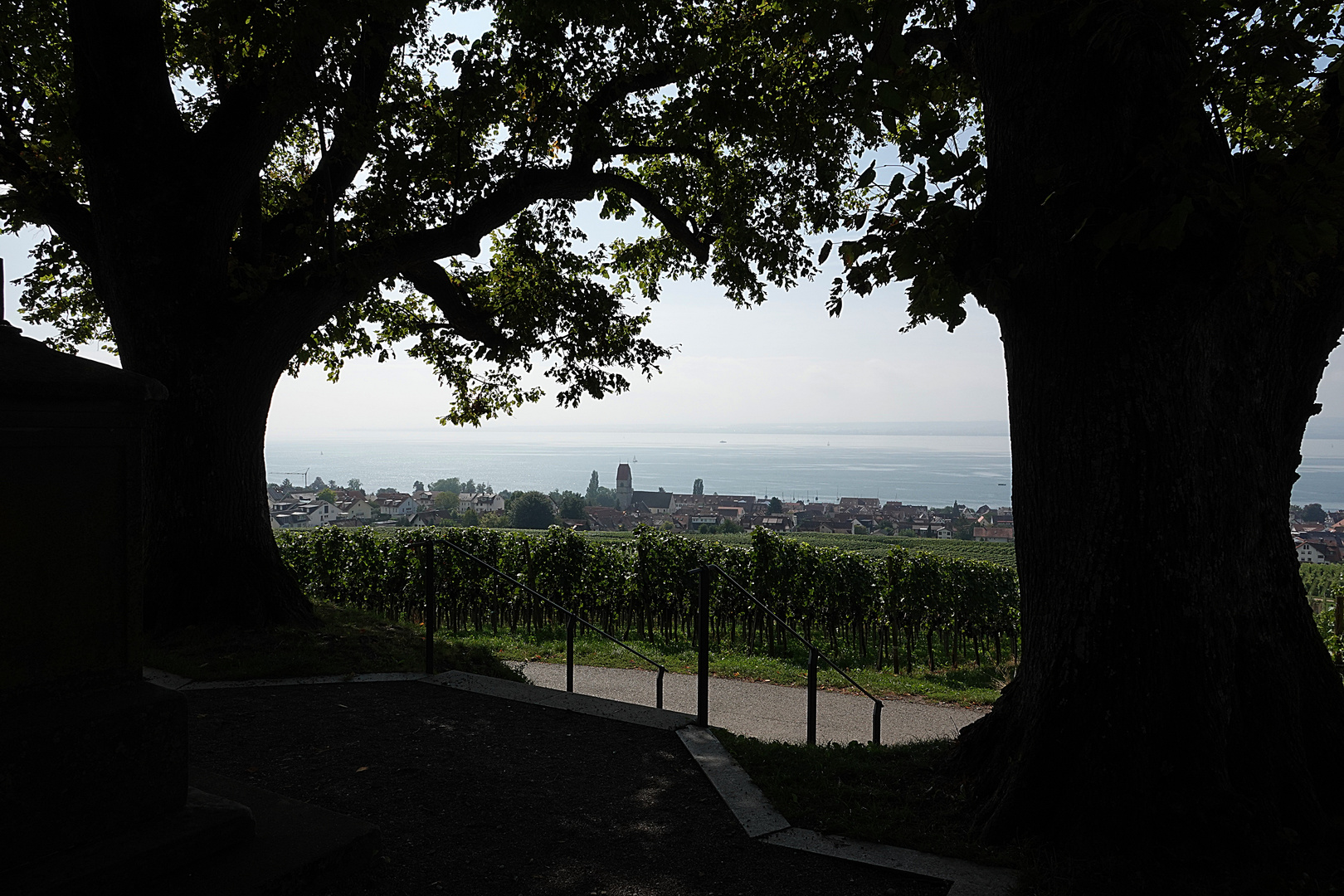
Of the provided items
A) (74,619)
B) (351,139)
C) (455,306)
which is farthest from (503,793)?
(455,306)

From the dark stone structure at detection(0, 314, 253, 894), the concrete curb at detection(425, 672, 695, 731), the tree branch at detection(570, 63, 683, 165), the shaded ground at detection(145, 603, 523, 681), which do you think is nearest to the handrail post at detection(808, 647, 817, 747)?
the concrete curb at detection(425, 672, 695, 731)

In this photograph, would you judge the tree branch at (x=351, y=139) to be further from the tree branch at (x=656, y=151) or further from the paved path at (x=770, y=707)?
the paved path at (x=770, y=707)

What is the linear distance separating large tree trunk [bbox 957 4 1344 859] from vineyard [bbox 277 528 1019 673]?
1043 cm

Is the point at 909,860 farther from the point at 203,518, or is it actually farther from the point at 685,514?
the point at 685,514

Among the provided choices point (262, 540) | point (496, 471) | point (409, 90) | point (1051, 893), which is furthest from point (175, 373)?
point (496, 471)

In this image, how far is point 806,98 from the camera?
9.00 metres

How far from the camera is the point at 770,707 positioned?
9.88 meters

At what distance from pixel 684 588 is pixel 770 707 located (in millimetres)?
5207

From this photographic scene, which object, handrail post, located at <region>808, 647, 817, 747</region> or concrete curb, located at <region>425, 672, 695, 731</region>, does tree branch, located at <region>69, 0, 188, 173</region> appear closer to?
concrete curb, located at <region>425, 672, 695, 731</region>

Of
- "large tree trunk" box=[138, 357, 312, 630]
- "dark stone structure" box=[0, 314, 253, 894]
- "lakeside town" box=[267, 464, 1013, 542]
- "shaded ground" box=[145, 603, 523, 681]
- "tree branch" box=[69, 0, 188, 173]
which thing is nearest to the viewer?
"dark stone structure" box=[0, 314, 253, 894]

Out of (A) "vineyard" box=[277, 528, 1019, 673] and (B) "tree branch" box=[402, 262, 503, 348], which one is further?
(A) "vineyard" box=[277, 528, 1019, 673]

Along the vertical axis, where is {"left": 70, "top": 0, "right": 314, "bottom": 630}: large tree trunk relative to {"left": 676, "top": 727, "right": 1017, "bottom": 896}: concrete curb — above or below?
above

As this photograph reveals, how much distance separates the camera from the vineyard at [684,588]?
47.8ft

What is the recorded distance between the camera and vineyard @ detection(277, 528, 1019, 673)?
14.6 m
